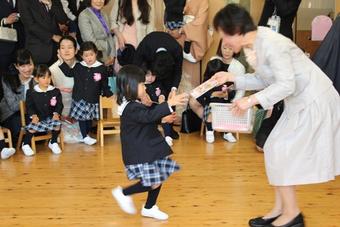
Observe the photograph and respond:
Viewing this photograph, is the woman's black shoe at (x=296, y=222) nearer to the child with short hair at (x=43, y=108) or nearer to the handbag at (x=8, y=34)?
the child with short hair at (x=43, y=108)

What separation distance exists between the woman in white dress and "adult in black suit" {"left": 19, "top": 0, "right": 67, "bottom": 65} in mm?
2855

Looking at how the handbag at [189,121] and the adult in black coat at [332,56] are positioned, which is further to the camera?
the handbag at [189,121]

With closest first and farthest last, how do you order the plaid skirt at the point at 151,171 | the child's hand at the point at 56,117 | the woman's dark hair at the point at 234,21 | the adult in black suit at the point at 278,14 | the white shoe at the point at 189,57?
the woman's dark hair at the point at 234,21, the plaid skirt at the point at 151,171, the adult in black suit at the point at 278,14, the child's hand at the point at 56,117, the white shoe at the point at 189,57

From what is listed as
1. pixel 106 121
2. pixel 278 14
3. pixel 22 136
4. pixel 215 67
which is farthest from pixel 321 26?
pixel 22 136

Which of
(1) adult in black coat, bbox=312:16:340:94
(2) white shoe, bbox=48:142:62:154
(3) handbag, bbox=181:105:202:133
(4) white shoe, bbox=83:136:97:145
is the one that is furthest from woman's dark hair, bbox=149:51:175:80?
(1) adult in black coat, bbox=312:16:340:94

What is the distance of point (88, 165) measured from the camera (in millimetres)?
3900

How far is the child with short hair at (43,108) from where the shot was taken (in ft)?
14.2

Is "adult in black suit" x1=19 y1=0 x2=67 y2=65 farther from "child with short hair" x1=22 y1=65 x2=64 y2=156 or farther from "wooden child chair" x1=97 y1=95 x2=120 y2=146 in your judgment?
"wooden child chair" x1=97 y1=95 x2=120 y2=146

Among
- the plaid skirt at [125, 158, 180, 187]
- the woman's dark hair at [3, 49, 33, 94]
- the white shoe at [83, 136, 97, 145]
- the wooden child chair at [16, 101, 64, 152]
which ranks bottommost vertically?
the white shoe at [83, 136, 97, 145]

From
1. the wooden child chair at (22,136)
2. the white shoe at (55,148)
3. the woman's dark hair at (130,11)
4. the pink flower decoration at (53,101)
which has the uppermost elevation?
the woman's dark hair at (130,11)

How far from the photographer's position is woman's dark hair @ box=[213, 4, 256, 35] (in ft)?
7.24

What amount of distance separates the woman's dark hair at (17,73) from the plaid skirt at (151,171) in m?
2.23

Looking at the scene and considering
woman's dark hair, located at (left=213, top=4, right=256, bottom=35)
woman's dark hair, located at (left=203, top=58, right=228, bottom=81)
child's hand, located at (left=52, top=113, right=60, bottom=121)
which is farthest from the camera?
woman's dark hair, located at (left=203, top=58, right=228, bottom=81)

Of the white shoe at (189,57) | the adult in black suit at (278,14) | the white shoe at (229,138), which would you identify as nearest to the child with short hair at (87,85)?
the white shoe at (189,57)
